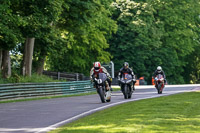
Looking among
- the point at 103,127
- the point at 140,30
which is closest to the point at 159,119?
the point at 103,127

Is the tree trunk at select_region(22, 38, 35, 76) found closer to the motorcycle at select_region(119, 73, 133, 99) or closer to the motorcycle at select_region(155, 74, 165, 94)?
the motorcycle at select_region(155, 74, 165, 94)

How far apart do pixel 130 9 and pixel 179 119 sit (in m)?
47.6

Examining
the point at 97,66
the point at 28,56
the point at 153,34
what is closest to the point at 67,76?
the point at 28,56

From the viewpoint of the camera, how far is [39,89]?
106 feet

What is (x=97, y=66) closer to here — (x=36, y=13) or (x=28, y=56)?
(x=36, y=13)

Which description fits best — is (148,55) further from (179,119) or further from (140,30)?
(179,119)

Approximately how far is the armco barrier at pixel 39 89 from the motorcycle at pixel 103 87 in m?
7.74

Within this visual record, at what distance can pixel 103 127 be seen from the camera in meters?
11.6

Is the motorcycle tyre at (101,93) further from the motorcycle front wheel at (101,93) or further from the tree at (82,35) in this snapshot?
the tree at (82,35)

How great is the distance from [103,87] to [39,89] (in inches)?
432

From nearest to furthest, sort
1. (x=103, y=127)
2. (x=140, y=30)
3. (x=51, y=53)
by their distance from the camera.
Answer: (x=103, y=127)
(x=51, y=53)
(x=140, y=30)

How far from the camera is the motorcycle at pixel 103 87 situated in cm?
2189

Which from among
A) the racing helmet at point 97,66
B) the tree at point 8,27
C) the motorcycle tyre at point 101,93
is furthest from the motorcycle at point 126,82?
the tree at point 8,27

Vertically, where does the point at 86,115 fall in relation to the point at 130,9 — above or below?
below
